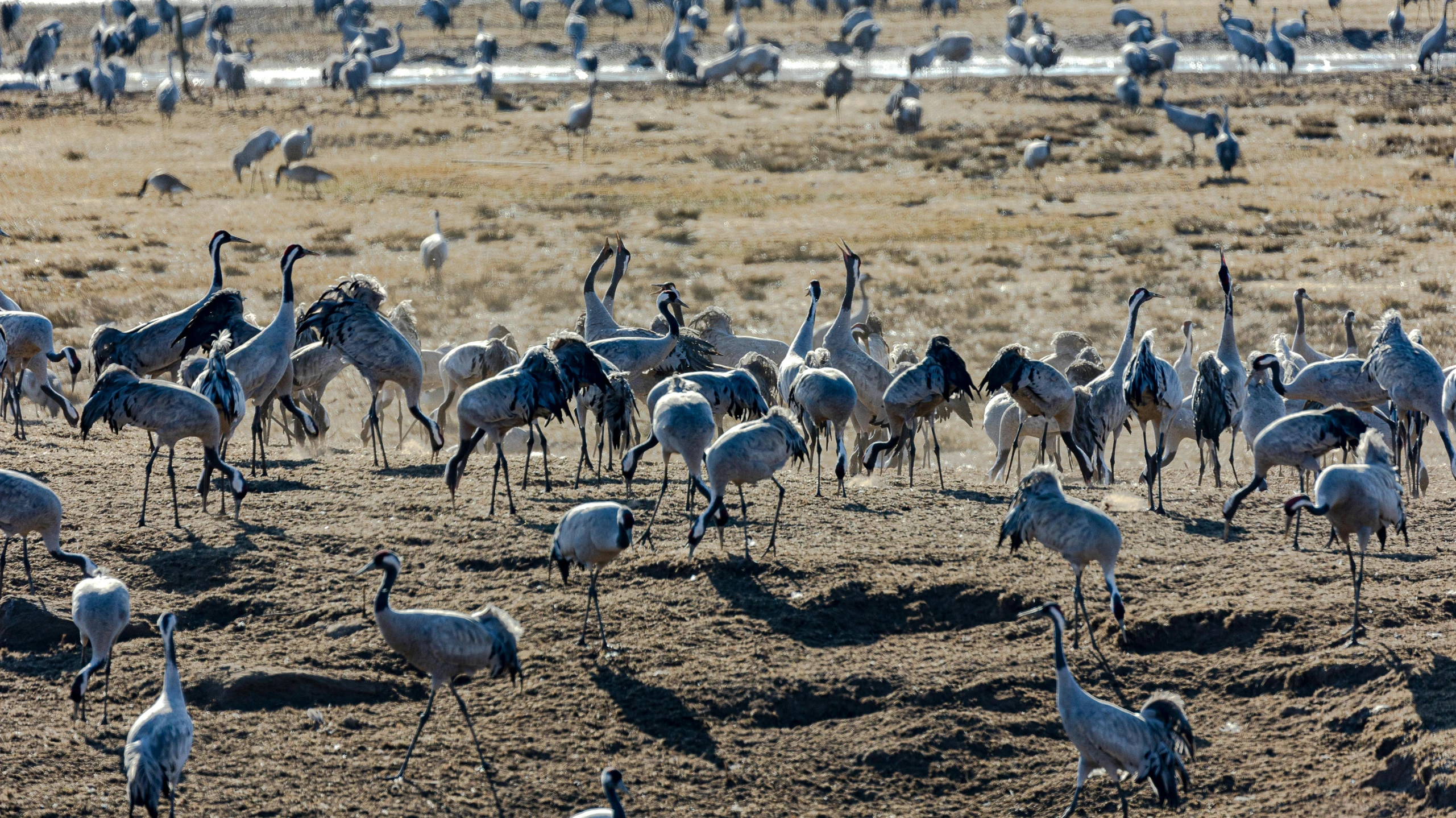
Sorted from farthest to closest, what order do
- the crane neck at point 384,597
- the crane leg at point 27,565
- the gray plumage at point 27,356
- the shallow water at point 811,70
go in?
the shallow water at point 811,70, the gray plumage at point 27,356, the crane leg at point 27,565, the crane neck at point 384,597

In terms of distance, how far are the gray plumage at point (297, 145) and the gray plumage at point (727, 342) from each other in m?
17.8

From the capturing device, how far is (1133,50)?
3962cm

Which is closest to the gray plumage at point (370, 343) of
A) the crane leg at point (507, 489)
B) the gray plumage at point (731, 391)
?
the crane leg at point (507, 489)

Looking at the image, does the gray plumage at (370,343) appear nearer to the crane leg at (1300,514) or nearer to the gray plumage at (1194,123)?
the crane leg at (1300,514)

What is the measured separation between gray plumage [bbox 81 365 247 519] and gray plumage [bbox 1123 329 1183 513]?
6403 millimetres

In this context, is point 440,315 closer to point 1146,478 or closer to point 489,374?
point 489,374

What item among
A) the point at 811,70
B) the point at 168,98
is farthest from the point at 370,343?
the point at 811,70

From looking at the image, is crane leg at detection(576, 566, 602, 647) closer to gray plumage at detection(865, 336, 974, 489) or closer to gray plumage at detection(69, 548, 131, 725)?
gray plumage at detection(69, 548, 131, 725)

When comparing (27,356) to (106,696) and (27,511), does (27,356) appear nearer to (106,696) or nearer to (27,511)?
(27,511)

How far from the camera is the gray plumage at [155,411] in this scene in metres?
9.12

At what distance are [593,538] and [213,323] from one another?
5.84 meters

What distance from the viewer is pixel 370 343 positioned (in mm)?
11203

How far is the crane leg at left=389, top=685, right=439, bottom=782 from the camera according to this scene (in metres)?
6.28

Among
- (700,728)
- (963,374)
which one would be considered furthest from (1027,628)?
(963,374)
